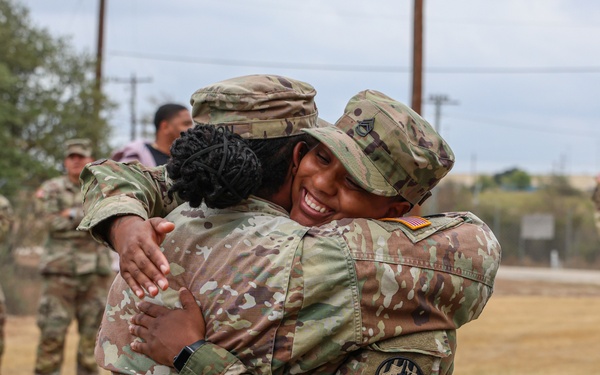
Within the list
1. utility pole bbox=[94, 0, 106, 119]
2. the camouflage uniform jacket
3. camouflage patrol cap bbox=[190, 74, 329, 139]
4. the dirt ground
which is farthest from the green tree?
camouflage patrol cap bbox=[190, 74, 329, 139]

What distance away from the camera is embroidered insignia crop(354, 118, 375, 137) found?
2529 millimetres

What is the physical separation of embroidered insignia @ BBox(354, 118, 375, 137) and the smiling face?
0.30ft

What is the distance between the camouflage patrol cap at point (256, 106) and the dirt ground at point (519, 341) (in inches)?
341

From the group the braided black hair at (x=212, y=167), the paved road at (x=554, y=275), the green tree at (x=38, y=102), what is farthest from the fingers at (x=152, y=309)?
the paved road at (x=554, y=275)

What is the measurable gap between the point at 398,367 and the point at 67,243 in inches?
298

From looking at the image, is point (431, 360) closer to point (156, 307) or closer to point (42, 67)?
point (156, 307)

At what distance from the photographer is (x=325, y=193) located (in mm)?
2551

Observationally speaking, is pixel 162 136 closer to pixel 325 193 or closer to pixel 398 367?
pixel 325 193

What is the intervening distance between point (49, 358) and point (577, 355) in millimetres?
6768

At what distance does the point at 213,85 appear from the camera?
2.59m

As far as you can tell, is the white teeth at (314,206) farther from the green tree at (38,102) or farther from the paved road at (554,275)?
the paved road at (554,275)

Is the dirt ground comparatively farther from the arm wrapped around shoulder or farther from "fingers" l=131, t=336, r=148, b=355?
"fingers" l=131, t=336, r=148, b=355

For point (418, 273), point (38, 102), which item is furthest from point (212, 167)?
point (38, 102)

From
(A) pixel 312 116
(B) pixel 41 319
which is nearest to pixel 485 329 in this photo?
(B) pixel 41 319
